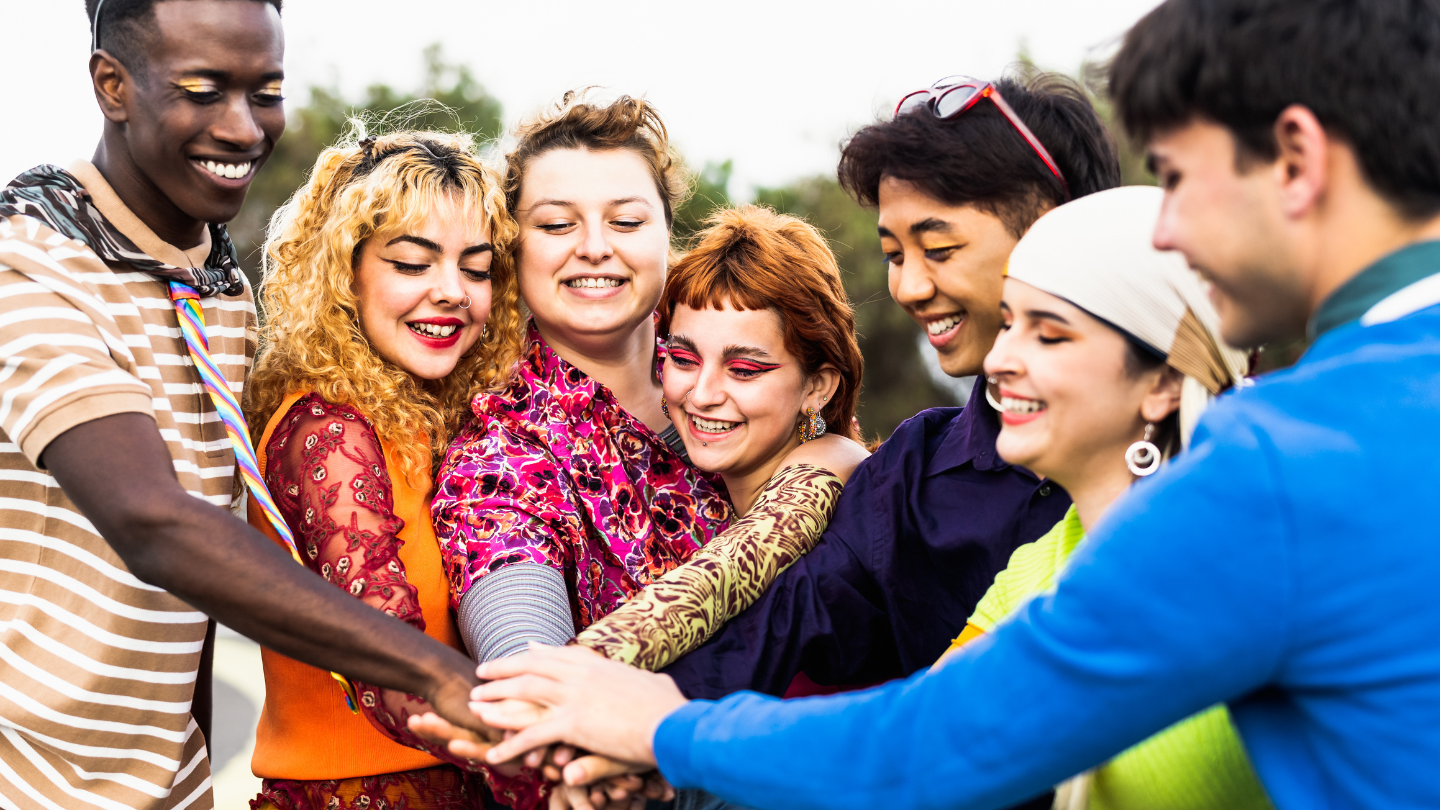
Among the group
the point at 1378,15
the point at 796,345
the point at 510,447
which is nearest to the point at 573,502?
the point at 510,447

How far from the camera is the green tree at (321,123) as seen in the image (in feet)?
65.2

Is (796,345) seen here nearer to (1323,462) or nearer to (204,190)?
(204,190)

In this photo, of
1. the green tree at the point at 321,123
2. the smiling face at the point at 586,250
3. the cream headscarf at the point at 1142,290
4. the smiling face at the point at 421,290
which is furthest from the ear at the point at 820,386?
the green tree at the point at 321,123

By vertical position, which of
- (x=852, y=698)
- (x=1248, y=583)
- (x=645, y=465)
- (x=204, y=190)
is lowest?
(x=852, y=698)

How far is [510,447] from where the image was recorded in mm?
2844

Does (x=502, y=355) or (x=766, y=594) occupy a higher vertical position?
(x=502, y=355)

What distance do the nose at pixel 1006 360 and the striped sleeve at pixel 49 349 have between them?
165cm

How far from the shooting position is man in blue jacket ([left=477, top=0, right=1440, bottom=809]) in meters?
1.21

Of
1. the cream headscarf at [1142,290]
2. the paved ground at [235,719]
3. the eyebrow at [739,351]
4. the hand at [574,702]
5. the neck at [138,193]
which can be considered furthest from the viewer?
the paved ground at [235,719]

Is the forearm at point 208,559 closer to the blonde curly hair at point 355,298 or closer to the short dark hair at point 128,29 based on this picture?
the blonde curly hair at point 355,298

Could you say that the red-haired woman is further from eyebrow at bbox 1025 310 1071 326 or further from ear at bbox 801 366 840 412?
eyebrow at bbox 1025 310 1071 326

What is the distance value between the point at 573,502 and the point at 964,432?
1.02m

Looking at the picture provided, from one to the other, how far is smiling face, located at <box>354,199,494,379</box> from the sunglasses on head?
1.26 metres

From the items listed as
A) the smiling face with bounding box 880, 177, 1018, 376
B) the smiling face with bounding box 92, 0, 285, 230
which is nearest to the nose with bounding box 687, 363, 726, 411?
the smiling face with bounding box 880, 177, 1018, 376
